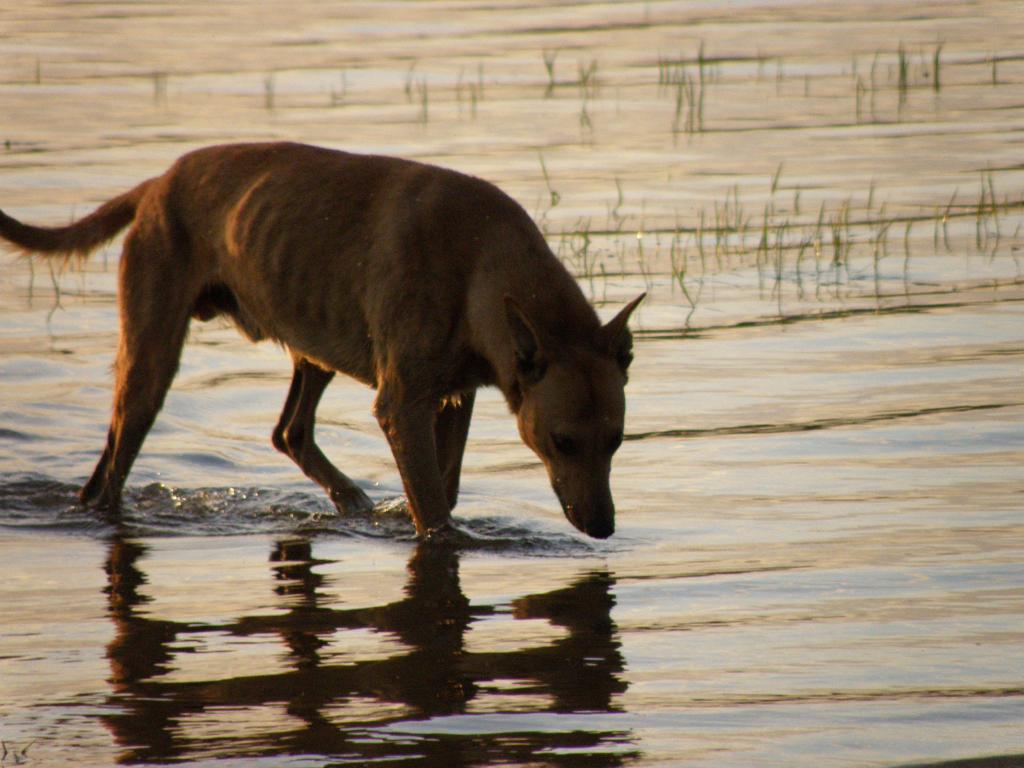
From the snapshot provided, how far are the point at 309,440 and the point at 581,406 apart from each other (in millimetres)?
2179

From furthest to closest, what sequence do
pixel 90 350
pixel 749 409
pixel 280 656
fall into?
pixel 90 350
pixel 749 409
pixel 280 656

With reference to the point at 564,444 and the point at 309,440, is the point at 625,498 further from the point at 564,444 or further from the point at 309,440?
the point at 309,440

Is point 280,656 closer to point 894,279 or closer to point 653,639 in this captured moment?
point 653,639

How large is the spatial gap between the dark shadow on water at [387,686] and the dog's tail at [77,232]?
240 cm

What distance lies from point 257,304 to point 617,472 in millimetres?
1685

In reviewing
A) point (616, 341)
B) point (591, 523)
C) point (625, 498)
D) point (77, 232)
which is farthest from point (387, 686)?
point (77, 232)

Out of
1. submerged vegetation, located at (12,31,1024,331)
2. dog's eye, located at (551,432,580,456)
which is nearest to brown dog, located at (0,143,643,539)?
dog's eye, located at (551,432,580,456)

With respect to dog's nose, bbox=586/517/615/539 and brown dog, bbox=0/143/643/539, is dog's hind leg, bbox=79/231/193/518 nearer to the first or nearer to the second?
brown dog, bbox=0/143/643/539

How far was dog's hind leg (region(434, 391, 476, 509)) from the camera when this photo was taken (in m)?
8.41

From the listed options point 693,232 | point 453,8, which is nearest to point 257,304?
point 693,232

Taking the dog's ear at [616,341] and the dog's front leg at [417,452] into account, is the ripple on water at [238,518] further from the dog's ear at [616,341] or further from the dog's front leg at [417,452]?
the dog's ear at [616,341]

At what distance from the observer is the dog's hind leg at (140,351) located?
869 cm

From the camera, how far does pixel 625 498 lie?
8.48 meters

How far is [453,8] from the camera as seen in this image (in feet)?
101
